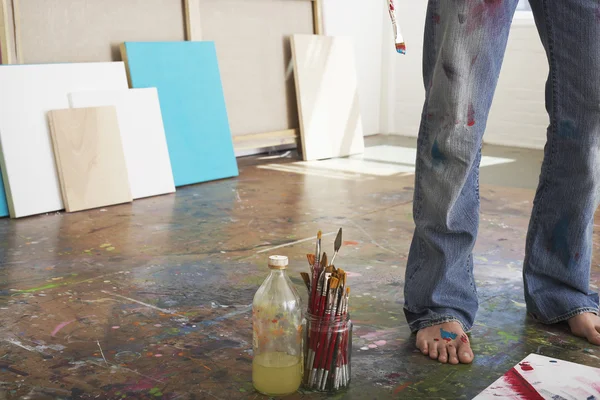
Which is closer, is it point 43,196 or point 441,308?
point 441,308

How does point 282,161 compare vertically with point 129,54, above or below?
below

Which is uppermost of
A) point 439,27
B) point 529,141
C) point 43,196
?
point 439,27

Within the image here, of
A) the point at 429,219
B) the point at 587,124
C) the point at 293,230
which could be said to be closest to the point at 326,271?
the point at 429,219

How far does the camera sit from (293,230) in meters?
3.02

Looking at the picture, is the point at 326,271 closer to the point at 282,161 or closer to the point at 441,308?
the point at 441,308

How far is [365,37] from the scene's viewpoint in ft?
20.2

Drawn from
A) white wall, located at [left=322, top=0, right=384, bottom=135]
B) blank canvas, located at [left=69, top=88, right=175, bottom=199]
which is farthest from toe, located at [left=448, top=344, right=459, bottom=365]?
white wall, located at [left=322, top=0, right=384, bottom=135]

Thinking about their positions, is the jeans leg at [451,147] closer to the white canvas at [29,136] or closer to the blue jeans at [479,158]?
the blue jeans at [479,158]

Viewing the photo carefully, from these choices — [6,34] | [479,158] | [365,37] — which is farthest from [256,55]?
[479,158]

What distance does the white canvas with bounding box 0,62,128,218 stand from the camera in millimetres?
3299

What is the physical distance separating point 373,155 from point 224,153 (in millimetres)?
1344

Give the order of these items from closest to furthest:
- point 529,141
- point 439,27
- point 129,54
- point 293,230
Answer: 1. point 439,27
2. point 293,230
3. point 129,54
4. point 529,141

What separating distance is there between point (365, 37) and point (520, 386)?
4.89 m

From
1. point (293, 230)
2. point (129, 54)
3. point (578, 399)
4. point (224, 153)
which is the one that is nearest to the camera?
point (578, 399)
